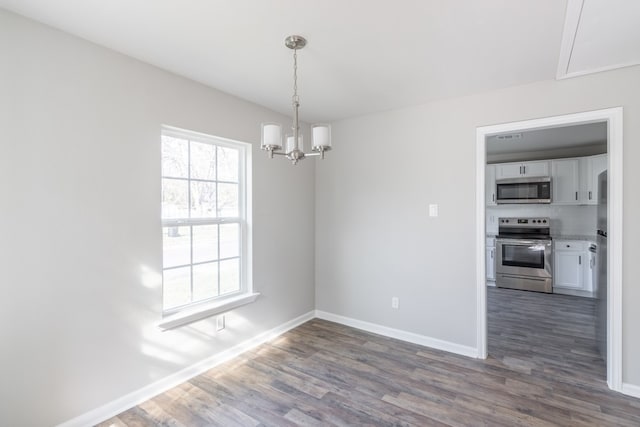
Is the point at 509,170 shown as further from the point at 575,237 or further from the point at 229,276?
→ the point at 229,276

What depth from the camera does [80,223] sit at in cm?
201

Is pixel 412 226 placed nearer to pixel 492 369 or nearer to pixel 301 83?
pixel 492 369

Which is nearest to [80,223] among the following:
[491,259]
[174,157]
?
[174,157]

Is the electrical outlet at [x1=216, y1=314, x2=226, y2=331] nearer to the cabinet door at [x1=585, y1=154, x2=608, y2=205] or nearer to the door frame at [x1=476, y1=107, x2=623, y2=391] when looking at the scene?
the door frame at [x1=476, y1=107, x2=623, y2=391]

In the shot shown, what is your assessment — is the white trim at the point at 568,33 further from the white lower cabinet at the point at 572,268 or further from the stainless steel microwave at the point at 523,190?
the white lower cabinet at the point at 572,268

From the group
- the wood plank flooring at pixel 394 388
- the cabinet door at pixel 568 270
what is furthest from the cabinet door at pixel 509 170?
the wood plank flooring at pixel 394 388

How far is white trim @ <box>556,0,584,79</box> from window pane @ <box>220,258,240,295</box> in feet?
10.1

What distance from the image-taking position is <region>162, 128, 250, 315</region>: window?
8.48ft

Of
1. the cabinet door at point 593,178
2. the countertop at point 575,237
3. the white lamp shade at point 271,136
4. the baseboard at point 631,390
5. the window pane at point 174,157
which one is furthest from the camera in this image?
the countertop at point 575,237

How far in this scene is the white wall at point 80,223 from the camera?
1.77 meters

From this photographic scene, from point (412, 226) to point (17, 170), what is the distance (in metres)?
3.14

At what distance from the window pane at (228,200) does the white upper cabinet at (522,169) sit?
485 cm

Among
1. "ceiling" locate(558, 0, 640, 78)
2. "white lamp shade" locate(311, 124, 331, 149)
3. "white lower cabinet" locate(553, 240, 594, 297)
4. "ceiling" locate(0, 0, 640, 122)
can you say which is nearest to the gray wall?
"ceiling" locate(558, 0, 640, 78)

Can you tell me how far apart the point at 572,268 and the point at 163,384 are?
593cm
